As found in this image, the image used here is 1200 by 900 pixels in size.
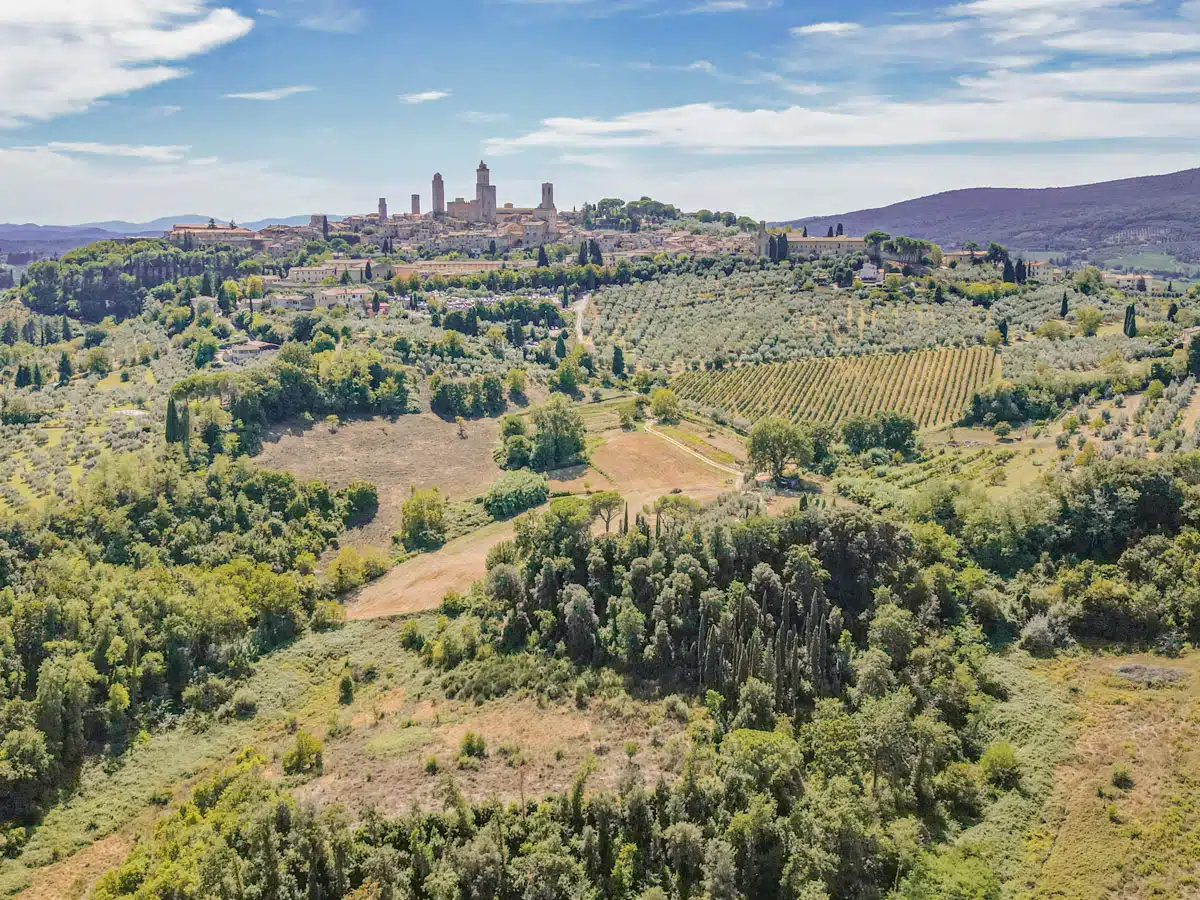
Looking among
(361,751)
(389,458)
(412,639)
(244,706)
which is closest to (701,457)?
(389,458)

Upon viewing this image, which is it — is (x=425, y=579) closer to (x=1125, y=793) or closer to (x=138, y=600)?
(x=138, y=600)

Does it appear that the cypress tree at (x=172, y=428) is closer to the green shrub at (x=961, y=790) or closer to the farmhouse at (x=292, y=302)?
the farmhouse at (x=292, y=302)

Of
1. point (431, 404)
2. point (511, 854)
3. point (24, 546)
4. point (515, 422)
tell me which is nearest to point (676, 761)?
point (511, 854)

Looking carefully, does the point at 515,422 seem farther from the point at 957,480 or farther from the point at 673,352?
the point at 957,480

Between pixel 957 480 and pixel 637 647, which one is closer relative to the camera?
pixel 637 647

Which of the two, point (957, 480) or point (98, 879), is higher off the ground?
point (957, 480)

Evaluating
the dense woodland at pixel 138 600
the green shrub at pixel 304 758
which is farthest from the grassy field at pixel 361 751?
the dense woodland at pixel 138 600

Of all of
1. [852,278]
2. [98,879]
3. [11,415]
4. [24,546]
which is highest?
[852,278]
